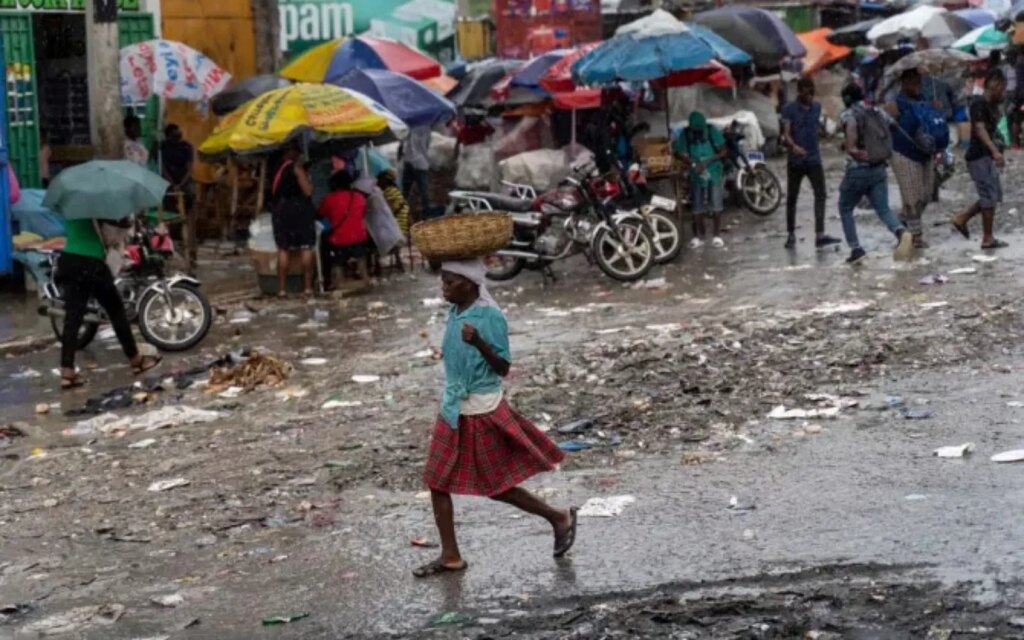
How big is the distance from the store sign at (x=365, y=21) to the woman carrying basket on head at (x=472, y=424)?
18.6 metres

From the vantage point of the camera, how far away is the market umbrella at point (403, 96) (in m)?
17.5

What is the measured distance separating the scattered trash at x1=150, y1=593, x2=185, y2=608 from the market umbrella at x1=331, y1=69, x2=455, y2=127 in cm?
1138

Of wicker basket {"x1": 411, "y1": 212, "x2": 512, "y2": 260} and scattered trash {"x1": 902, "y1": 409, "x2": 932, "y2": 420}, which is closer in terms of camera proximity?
wicker basket {"x1": 411, "y1": 212, "x2": 512, "y2": 260}

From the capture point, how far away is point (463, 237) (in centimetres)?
632

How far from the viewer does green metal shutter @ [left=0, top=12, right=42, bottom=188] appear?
55.5 feet

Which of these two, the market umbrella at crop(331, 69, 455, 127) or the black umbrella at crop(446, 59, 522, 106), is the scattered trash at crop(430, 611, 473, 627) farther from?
the black umbrella at crop(446, 59, 522, 106)

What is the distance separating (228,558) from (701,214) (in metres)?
12.0

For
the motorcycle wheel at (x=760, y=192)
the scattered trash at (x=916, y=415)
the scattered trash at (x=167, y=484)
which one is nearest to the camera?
the scattered trash at (x=167, y=484)

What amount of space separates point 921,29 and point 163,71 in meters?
16.7

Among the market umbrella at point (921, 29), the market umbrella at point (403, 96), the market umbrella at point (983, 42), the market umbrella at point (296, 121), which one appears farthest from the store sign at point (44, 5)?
the market umbrella at point (921, 29)

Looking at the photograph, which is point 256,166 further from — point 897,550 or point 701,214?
point 897,550

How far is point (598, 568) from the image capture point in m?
6.28

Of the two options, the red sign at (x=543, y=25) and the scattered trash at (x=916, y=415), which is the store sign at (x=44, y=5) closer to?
the scattered trash at (x=916, y=415)

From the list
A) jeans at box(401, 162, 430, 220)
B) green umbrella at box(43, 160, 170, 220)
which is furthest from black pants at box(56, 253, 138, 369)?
jeans at box(401, 162, 430, 220)
